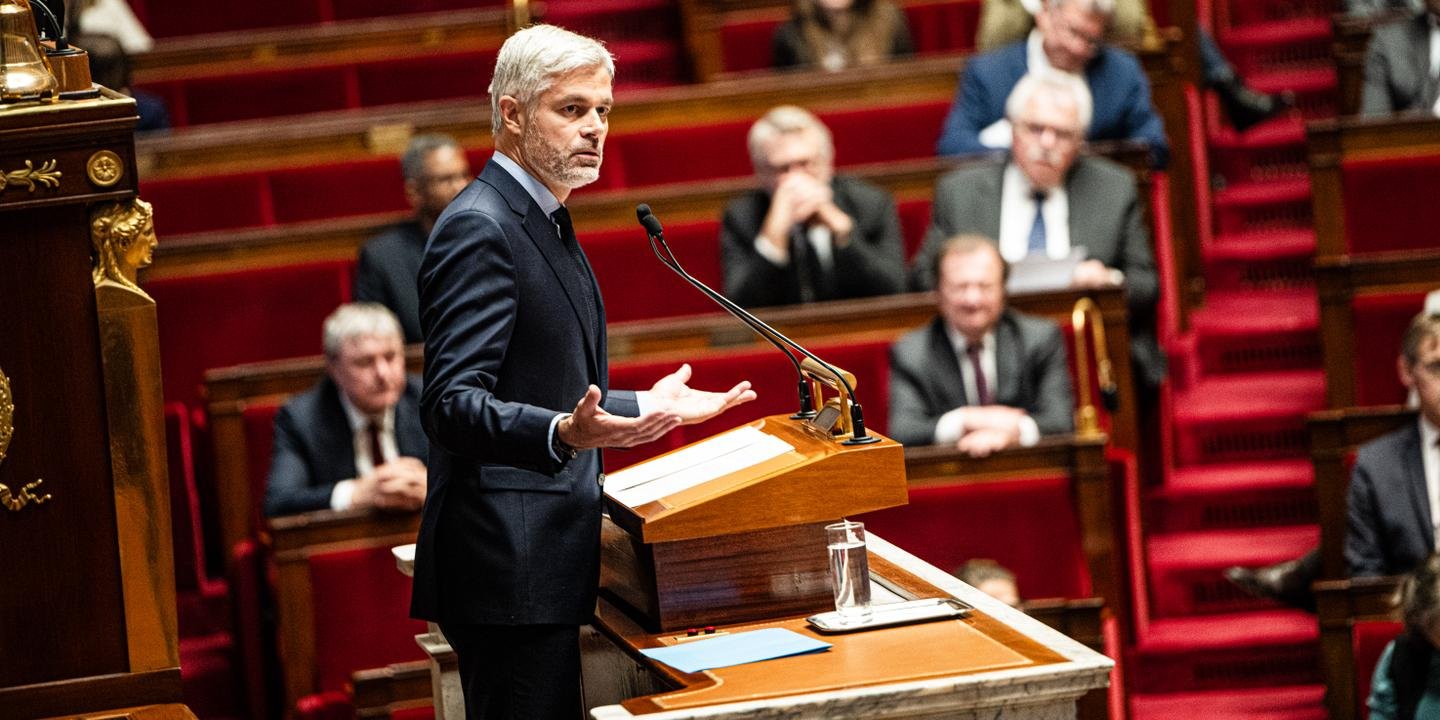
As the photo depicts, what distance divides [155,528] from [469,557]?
0.19 meters

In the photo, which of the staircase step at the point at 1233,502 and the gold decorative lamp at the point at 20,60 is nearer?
the gold decorative lamp at the point at 20,60

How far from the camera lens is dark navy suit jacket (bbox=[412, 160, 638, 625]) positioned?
1089mm

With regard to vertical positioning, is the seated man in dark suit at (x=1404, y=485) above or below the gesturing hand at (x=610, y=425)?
below

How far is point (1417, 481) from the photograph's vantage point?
2.01m

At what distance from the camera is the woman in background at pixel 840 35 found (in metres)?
2.95

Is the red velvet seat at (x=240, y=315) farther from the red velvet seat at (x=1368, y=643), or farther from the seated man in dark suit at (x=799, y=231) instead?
the red velvet seat at (x=1368, y=643)

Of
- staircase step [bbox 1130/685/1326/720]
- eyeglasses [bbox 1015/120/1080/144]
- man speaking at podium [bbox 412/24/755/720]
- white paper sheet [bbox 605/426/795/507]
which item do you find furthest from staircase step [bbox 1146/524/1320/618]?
man speaking at podium [bbox 412/24/755/720]

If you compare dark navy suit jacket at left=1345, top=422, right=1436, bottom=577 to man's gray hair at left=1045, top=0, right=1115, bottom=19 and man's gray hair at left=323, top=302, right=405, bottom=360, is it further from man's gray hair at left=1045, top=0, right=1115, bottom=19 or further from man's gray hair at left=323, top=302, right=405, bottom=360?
man's gray hair at left=323, top=302, right=405, bottom=360

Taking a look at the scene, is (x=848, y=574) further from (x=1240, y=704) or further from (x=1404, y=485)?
(x=1240, y=704)

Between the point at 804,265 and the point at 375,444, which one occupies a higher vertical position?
the point at 804,265

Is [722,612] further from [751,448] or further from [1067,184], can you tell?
[1067,184]

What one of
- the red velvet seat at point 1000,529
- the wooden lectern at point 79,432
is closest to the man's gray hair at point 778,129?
the red velvet seat at point 1000,529

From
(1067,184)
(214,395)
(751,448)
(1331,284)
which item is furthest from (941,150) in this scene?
(751,448)

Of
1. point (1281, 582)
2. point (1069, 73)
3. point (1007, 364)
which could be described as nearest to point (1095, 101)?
point (1069, 73)
